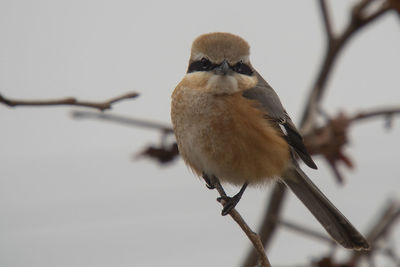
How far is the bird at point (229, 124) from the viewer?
120 inches

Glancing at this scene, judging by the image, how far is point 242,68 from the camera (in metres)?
3.17

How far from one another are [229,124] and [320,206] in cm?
81

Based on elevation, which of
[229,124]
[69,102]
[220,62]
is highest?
[69,102]

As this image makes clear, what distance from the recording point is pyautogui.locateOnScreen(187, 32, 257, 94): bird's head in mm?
3043

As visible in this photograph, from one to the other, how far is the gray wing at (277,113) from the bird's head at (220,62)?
0.40 ft

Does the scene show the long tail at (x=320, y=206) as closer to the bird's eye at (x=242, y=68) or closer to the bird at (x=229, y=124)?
the bird at (x=229, y=124)

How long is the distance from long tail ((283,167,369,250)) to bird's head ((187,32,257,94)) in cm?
66

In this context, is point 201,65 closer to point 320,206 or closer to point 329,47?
point 329,47

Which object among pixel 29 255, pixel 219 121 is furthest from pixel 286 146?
pixel 29 255

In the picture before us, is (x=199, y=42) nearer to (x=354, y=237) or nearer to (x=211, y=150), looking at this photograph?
(x=211, y=150)

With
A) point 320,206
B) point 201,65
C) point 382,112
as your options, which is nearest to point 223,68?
point 201,65

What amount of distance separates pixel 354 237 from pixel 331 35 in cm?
101

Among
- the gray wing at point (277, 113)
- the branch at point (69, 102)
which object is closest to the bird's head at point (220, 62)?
the gray wing at point (277, 113)

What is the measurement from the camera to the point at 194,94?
3137mm
